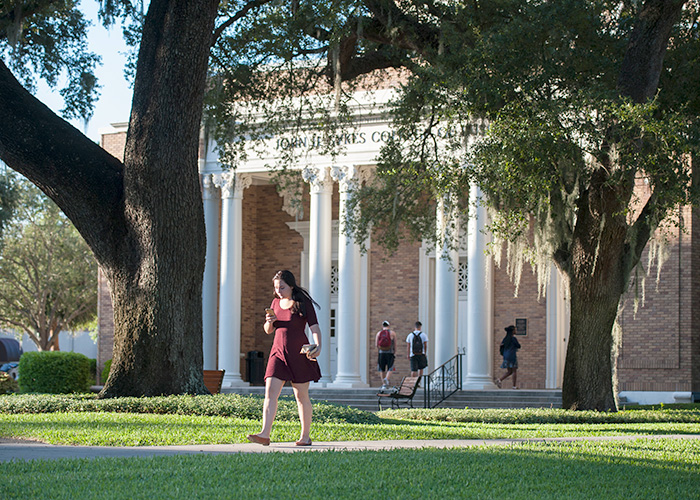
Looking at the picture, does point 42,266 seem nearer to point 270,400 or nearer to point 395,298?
point 395,298

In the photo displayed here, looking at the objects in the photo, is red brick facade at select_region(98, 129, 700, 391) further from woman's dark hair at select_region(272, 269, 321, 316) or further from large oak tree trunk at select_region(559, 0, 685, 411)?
woman's dark hair at select_region(272, 269, 321, 316)

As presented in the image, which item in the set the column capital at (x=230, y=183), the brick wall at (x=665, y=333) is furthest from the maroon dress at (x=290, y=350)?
the column capital at (x=230, y=183)

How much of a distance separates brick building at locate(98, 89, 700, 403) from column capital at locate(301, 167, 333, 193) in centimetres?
3

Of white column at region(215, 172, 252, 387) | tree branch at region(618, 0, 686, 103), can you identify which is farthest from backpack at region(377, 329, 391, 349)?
tree branch at region(618, 0, 686, 103)

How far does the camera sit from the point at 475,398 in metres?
21.6

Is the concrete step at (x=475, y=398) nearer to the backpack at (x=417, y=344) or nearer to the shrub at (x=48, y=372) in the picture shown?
the backpack at (x=417, y=344)

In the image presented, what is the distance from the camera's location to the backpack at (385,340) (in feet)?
77.1

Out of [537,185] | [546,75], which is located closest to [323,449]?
[537,185]

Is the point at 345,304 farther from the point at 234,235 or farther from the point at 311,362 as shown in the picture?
the point at 311,362

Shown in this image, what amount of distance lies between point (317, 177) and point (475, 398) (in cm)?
729

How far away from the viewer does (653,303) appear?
22.4 m

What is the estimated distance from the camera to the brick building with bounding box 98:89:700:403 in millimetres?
22219

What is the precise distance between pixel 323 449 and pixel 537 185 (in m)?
6.20

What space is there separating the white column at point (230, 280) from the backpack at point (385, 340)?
4404 millimetres
